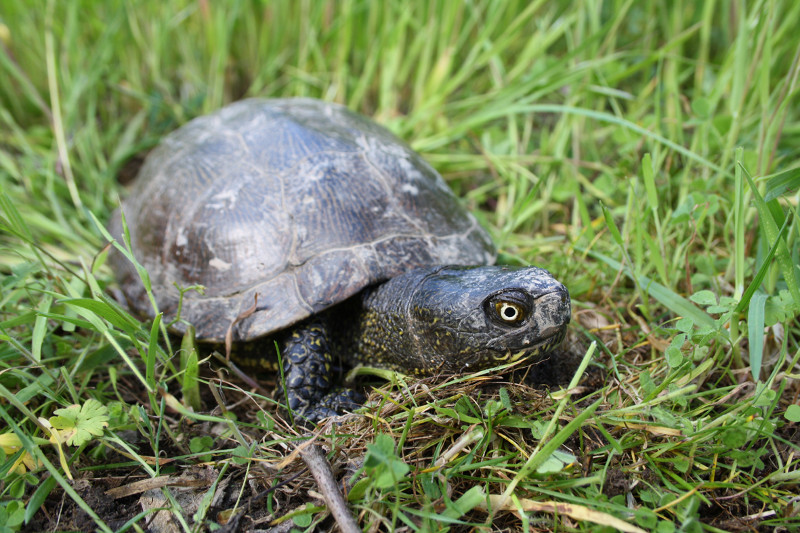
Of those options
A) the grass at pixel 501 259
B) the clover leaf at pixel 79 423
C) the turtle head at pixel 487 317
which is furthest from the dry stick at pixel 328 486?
the clover leaf at pixel 79 423

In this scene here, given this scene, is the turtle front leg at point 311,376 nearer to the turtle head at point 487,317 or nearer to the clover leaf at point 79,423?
the turtle head at point 487,317

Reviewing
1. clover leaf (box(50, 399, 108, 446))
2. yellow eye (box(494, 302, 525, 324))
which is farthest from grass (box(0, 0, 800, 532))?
yellow eye (box(494, 302, 525, 324))

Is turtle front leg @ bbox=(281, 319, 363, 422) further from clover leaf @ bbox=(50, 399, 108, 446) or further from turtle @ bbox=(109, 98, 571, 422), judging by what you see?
clover leaf @ bbox=(50, 399, 108, 446)

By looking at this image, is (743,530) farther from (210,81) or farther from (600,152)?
(210,81)

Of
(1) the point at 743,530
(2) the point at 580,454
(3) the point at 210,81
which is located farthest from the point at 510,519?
(3) the point at 210,81

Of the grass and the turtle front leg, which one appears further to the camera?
the turtle front leg

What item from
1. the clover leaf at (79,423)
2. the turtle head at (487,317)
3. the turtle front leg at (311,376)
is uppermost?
the turtle head at (487,317)
